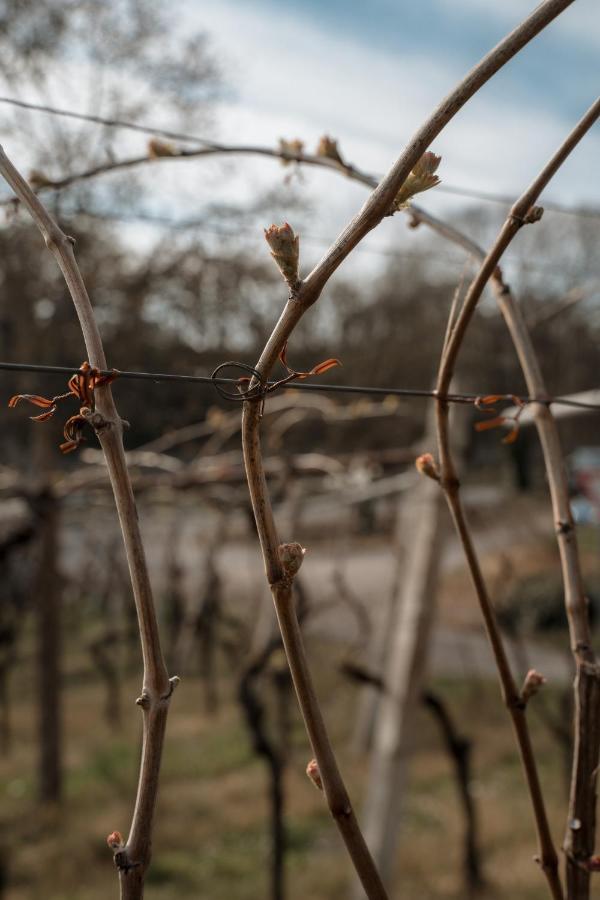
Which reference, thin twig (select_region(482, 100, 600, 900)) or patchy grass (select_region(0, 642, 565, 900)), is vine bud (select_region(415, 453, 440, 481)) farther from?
patchy grass (select_region(0, 642, 565, 900))

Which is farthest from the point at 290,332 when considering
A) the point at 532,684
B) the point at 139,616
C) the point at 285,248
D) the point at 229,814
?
the point at 229,814

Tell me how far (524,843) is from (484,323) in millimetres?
4335

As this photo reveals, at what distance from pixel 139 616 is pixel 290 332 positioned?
203mm

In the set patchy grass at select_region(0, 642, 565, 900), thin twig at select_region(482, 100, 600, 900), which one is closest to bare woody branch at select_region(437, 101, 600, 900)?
thin twig at select_region(482, 100, 600, 900)

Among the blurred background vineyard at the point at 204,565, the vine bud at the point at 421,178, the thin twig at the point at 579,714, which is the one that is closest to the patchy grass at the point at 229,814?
the blurred background vineyard at the point at 204,565

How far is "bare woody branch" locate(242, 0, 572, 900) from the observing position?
0.59 meters

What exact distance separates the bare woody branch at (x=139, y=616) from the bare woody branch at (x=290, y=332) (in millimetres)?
80

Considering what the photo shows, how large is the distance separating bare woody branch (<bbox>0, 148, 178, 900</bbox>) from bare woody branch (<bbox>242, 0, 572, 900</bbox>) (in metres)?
0.08

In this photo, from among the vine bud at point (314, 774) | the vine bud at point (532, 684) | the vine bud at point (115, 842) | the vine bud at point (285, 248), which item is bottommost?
the vine bud at point (115, 842)

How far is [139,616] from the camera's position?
23.7 inches

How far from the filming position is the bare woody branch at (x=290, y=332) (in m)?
0.59

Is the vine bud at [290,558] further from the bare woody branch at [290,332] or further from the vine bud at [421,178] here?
the vine bud at [421,178]

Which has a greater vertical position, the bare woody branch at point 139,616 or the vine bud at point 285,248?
the vine bud at point 285,248

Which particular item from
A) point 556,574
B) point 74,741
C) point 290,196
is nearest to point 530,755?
point 290,196
